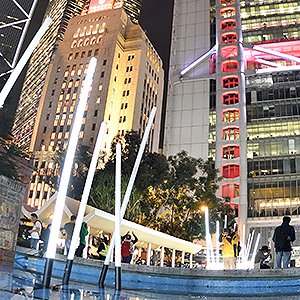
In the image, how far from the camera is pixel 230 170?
181 ft

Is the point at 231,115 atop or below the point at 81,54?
below

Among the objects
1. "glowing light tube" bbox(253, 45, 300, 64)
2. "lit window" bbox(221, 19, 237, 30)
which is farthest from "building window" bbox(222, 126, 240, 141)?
"lit window" bbox(221, 19, 237, 30)

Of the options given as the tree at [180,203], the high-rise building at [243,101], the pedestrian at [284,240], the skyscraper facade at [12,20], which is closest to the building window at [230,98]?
the high-rise building at [243,101]

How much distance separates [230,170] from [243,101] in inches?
430

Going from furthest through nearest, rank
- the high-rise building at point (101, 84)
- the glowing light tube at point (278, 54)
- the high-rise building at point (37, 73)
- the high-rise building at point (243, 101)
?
1. the high-rise building at point (37, 73)
2. the high-rise building at point (101, 84)
3. the glowing light tube at point (278, 54)
4. the high-rise building at point (243, 101)

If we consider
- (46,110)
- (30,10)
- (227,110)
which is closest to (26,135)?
(46,110)

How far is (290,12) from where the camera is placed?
6625 centimetres

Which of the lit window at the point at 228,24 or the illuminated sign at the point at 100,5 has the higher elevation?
the illuminated sign at the point at 100,5

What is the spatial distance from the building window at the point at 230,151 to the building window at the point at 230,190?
14.4 ft

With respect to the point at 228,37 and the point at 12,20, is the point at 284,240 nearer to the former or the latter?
the point at 12,20

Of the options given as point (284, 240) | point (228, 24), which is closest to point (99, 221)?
point (284, 240)

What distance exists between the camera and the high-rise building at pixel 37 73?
380ft

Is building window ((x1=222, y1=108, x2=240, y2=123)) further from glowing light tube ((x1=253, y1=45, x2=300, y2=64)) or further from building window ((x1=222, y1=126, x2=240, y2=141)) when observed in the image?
glowing light tube ((x1=253, y1=45, x2=300, y2=64))

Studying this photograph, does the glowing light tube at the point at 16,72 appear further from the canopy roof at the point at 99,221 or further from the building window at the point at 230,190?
the building window at the point at 230,190
